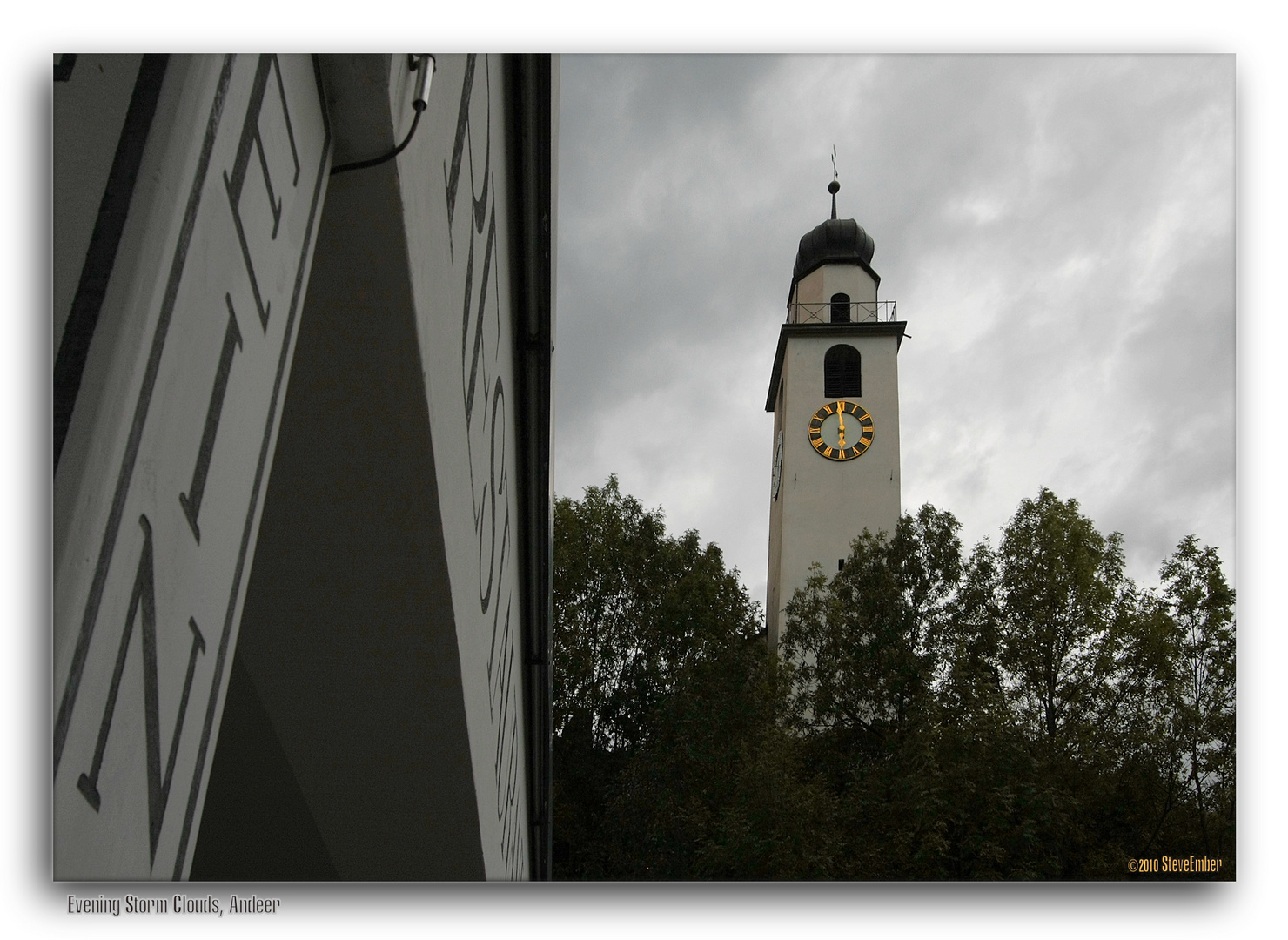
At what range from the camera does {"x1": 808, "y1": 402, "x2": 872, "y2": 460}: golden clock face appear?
14.5 metres

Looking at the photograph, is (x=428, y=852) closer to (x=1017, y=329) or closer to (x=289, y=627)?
(x=289, y=627)

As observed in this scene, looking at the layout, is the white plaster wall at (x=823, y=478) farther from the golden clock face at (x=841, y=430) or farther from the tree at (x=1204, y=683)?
the tree at (x=1204, y=683)

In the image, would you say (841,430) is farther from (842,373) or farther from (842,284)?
(842,284)

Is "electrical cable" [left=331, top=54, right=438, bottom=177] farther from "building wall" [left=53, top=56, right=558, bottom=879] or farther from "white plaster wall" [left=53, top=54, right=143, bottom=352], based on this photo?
"white plaster wall" [left=53, top=54, right=143, bottom=352]

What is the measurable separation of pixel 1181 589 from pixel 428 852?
2.21 metres

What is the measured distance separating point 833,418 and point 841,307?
6.62ft

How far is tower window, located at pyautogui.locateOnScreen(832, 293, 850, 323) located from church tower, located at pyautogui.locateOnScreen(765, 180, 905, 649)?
0.01m

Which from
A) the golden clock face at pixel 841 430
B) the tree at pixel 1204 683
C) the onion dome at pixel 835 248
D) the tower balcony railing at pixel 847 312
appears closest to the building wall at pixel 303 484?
the tree at pixel 1204 683

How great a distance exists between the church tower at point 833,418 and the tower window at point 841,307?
0.04 ft

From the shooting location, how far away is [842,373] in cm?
1512

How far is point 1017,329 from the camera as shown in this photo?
4.20 meters

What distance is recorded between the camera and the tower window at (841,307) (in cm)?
1593

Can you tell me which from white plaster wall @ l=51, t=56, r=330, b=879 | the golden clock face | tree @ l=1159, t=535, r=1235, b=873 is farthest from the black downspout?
the golden clock face

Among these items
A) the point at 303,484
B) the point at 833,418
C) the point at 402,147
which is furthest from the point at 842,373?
the point at 402,147
